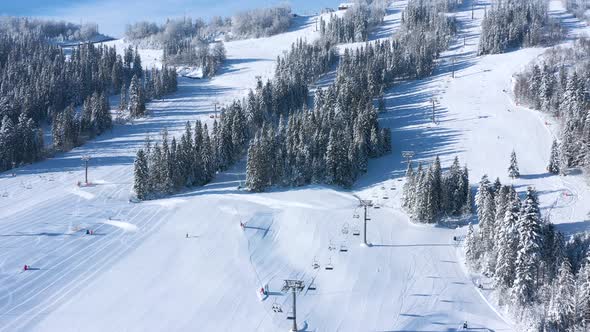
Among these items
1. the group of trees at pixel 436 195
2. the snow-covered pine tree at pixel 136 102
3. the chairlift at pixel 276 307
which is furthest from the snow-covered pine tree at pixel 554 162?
the snow-covered pine tree at pixel 136 102

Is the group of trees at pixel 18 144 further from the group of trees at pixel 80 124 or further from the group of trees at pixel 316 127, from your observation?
the group of trees at pixel 316 127

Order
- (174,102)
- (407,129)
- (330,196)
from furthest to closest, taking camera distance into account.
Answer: (174,102) → (407,129) → (330,196)

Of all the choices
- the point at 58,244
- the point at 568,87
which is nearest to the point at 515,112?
the point at 568,87

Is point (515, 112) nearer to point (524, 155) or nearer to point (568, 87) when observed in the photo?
point (568, 87)

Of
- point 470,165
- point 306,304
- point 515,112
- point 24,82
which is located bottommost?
point 306,304

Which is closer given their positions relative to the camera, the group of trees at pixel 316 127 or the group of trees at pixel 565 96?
the group of trees at pixel 565 96

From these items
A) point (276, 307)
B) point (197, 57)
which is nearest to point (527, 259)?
point (276, 307)
